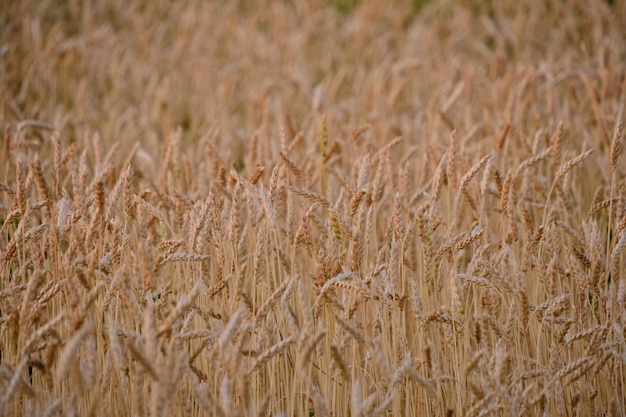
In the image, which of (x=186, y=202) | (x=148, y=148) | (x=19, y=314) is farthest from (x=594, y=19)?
(x=19, y=314)

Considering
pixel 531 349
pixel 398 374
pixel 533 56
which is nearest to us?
pixel 398 374

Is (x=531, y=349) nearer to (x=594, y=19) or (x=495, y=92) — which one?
(x=495, y=92)

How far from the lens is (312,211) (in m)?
1.93

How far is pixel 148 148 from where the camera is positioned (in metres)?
4.08

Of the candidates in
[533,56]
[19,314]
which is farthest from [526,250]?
[533,56]

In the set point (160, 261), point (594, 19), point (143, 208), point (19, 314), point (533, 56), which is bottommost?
point (19, 314)

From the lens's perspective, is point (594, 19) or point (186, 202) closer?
point (186, 202)

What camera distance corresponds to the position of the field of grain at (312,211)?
1649 mm

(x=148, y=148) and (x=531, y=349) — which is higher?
(x=148, y=148)

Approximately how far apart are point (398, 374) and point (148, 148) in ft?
9.88

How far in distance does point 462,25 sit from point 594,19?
45.5 inches

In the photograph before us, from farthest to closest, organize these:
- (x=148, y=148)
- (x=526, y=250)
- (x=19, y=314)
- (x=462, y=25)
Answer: (x=462, y=25)
(x=148, y=148)
(x=526, y=250)
(x=19, y=314)

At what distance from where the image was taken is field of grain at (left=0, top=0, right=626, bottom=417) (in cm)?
165

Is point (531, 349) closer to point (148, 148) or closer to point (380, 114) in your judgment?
point (380, 114)
